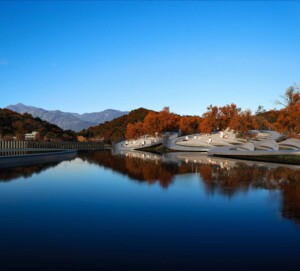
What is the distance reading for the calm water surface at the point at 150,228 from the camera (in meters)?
4.98

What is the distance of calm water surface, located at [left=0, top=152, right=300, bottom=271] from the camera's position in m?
4.98

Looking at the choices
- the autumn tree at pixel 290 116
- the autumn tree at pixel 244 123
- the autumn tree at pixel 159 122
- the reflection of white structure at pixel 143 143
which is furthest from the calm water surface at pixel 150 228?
the autumn tree at pixel 159 122

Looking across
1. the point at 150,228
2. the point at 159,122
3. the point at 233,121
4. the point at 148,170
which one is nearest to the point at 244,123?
the point at 233,121

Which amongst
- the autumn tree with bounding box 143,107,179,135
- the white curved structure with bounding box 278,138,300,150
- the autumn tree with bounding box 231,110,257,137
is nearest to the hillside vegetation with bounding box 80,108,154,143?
the autumn tree with bounding box 143,107,179,135

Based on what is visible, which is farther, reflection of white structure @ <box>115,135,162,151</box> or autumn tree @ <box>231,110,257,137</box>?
reflection of white structure @ <box>115,135,162,151</box>

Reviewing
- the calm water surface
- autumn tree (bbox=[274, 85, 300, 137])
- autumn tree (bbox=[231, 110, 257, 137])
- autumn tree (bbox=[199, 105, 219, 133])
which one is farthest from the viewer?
autumn tree (bbox=[199, 105, 219, 133])

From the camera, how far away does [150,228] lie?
6719mm

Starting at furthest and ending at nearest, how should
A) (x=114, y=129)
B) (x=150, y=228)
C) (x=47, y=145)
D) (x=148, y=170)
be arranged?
(x=114, y=129), (x=47, y=145), (x=148, y=170), (x=150, y=228)

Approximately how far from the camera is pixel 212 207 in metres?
8.70

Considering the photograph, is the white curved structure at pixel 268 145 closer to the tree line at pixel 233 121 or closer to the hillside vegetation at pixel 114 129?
the tree line at pixel 233 121

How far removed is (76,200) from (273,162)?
1839 centimetres

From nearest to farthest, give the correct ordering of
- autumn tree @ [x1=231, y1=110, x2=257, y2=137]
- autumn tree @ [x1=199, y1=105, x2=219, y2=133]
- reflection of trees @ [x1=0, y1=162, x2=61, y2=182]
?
1. reflection of trees @ [x1=0, y1=162, x2=61, y2=182]
2. autumn tree @ [x1=231, y1=110, x2=257, y2=137]
3. autumn tree @ [x1=199, y1=105, x2=219, y2=133]

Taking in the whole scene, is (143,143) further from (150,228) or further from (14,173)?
(150,228)

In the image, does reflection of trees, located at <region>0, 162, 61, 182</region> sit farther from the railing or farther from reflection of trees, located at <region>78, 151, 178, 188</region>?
the railing
